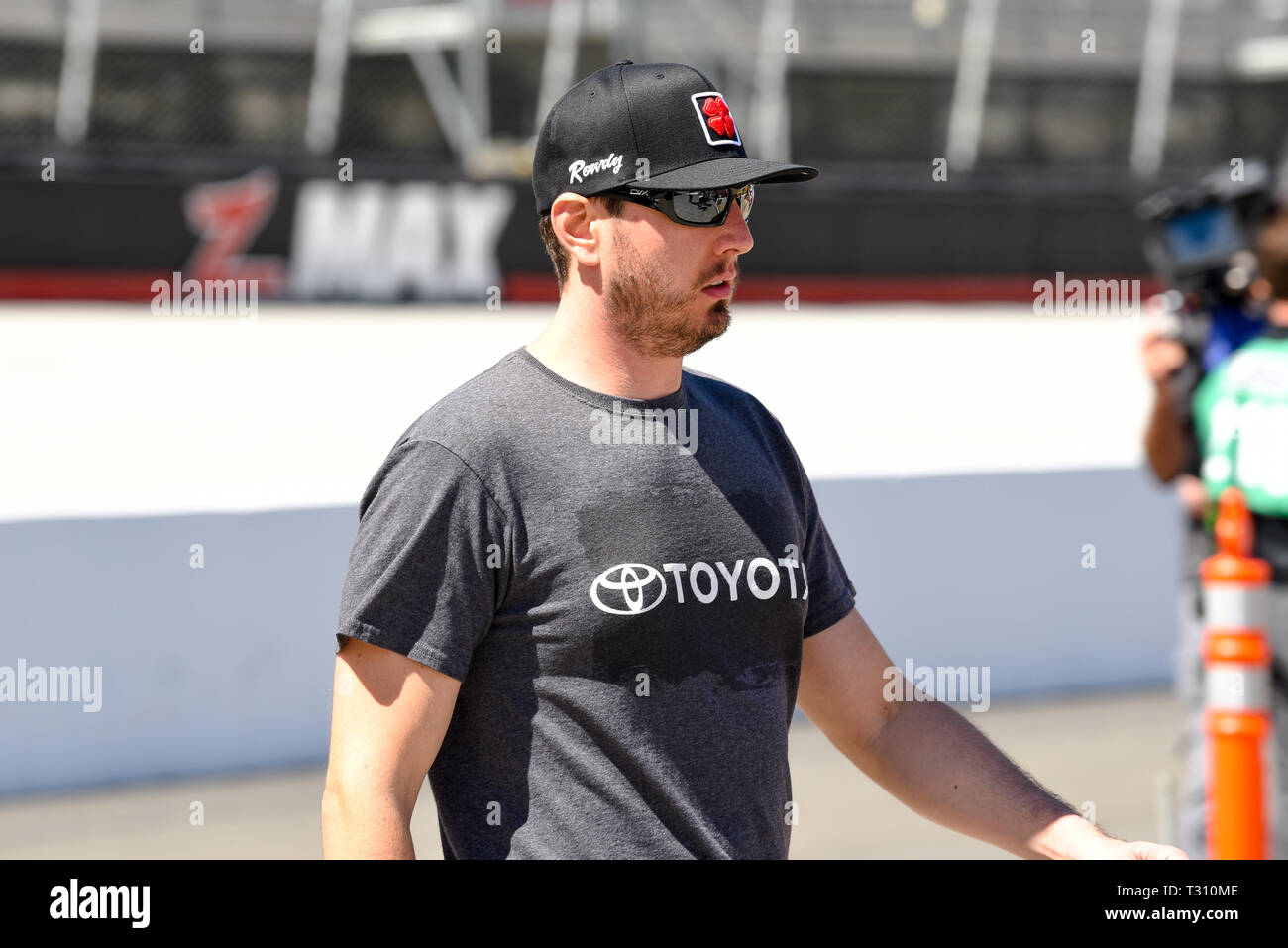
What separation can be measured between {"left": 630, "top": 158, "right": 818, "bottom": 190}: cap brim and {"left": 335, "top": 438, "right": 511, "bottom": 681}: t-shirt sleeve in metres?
0.48

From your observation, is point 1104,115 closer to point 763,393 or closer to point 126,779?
point 763,393

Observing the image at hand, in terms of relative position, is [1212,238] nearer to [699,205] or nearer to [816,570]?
[816,570]

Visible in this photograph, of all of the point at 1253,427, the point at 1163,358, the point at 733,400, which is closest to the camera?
the point at 733,400

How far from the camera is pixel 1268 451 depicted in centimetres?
436

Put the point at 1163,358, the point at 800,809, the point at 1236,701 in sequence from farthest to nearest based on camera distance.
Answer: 1. the point at 800,809
2. the point at 1163,358
3. the point at 1236,701

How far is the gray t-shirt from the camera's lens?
2131 millimetres

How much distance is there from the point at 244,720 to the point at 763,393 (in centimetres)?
1039

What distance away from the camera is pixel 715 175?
7.57 ft

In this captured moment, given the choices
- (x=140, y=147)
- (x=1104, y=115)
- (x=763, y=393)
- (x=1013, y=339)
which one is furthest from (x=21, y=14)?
(x=1104, y=115)

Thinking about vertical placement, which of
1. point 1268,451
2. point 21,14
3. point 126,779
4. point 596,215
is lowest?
point 126,779

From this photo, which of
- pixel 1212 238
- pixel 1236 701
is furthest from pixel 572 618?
pixel 1212 238

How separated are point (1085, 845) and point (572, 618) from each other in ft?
2.71

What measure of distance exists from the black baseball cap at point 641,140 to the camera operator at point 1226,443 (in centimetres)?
249

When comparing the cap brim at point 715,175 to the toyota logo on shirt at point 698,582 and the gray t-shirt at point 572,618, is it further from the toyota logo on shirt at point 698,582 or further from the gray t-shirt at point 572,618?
the toyota logo on shirt at point 698,582
